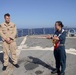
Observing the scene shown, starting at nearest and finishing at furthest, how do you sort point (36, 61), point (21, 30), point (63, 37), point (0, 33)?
point (63, 37), point (0, 33), point (36, 61), point (21, 30)

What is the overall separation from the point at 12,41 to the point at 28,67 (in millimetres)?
1369

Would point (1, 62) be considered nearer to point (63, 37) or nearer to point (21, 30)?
point (63, 37)

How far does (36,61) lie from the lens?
31.6ft

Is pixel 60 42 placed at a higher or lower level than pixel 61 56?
higher

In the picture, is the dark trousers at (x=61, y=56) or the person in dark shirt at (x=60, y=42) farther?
the dark trousers at (x=61, y=56)

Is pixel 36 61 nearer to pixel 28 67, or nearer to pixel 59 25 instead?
pixel 28 67

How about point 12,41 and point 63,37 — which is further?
point 12,41

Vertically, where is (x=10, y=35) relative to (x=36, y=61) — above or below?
above

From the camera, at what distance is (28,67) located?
343 inches

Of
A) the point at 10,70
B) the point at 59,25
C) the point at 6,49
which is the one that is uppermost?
the point at 59,25

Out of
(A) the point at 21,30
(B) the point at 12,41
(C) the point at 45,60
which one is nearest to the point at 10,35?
(B) the point at 12,41

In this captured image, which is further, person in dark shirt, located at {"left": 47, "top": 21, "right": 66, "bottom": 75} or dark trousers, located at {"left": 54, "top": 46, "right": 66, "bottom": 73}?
dark trousers, located at {"left": 54, "top": 46, "right": 66, "bottom": 73}

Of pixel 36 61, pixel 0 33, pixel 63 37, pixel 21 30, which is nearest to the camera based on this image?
pixel 63 37

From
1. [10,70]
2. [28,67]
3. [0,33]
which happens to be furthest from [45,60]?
[0,33]
